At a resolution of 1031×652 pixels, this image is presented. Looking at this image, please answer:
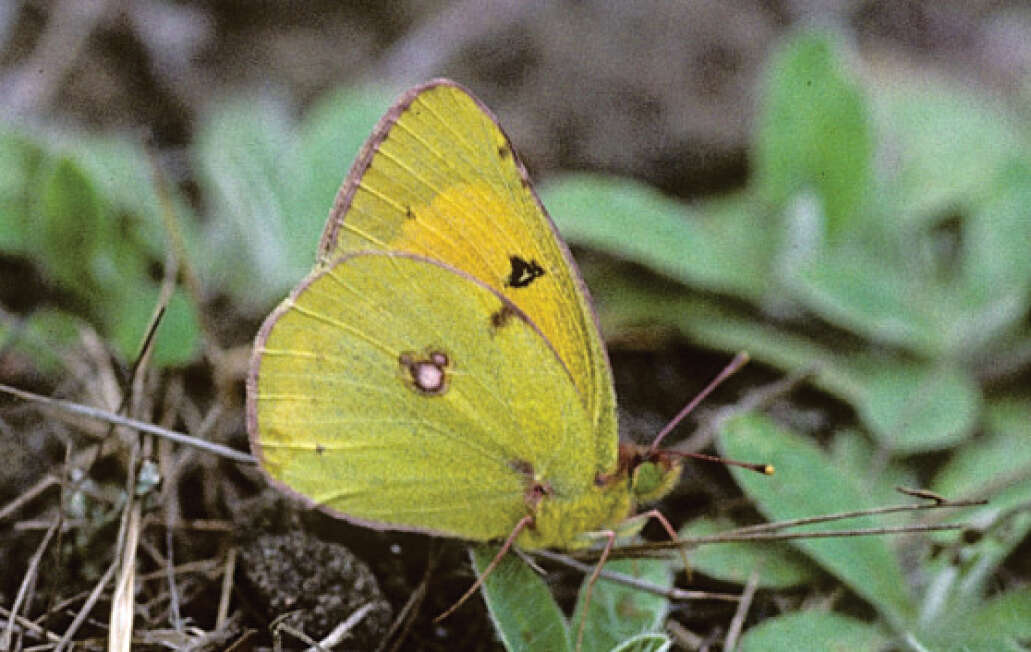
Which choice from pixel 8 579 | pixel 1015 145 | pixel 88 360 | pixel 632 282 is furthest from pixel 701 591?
pixel 1015 145

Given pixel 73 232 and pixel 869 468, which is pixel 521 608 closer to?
pixel 869 468

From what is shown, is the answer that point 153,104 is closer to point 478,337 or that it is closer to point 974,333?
point 478,337

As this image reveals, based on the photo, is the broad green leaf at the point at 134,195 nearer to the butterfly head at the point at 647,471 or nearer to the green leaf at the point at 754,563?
the butterfly head at the point at 647,471

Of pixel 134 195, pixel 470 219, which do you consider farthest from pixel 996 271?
pixel 134 195

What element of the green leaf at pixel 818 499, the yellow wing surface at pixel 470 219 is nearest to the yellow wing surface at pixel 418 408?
the yellow wing surface at pixel 470 219

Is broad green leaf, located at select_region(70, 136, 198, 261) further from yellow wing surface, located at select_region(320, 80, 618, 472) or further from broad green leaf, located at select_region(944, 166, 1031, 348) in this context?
broad green leaf, located at select_region(944, 166, 1031, 348)
